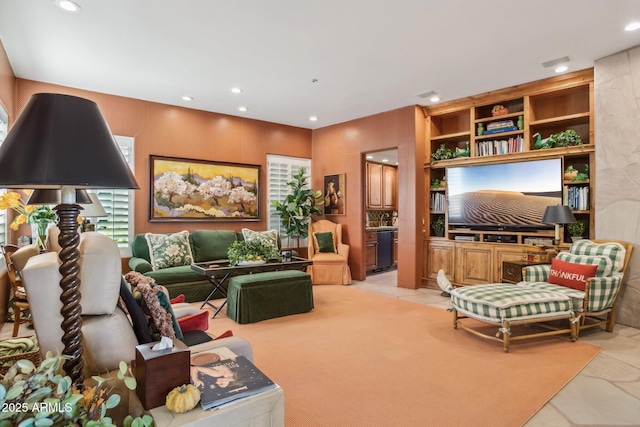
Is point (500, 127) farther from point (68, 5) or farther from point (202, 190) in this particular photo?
point (68, 5)

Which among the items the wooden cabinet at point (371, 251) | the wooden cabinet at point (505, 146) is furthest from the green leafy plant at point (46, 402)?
the wooden cabinet at point (371, 251)

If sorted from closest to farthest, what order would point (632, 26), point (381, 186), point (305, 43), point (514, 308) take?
point (514, 308) → point (632, 26) → point (305, 43) → point (381, 186)

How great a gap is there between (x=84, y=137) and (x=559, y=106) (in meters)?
5.90

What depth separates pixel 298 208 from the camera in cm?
675

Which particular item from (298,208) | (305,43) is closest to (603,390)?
(305,43)

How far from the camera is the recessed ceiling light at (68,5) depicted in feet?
9.74

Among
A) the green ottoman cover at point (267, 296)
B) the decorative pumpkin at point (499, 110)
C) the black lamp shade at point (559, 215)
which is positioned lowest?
the green ottoman cover at point (267, 296)

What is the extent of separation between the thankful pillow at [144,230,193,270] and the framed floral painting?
0.55m

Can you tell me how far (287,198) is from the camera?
6.82m

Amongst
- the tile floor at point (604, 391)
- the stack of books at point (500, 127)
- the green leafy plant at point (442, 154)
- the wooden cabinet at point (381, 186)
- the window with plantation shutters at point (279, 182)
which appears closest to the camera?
the tile floor at point (604, 391)

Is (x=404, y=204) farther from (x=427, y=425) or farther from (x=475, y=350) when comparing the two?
(x=427, y=425)

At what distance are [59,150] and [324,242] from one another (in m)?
5.75

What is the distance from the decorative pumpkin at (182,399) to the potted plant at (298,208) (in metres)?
5.50

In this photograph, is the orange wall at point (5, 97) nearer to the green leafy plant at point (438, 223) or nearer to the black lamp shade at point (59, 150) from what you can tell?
the black lamp shade at point (59, 150)
